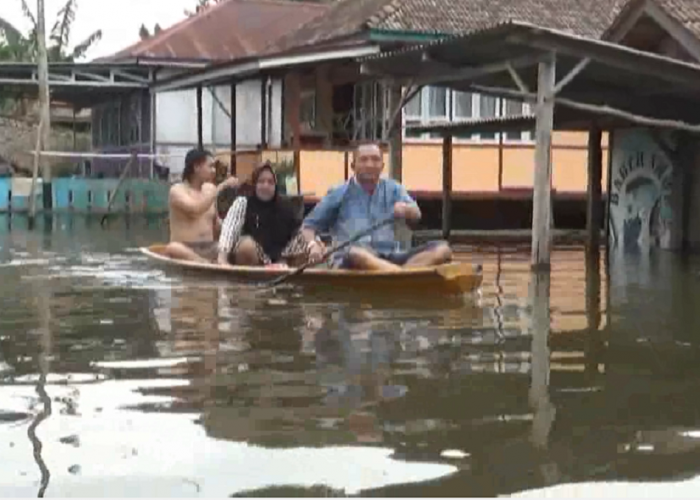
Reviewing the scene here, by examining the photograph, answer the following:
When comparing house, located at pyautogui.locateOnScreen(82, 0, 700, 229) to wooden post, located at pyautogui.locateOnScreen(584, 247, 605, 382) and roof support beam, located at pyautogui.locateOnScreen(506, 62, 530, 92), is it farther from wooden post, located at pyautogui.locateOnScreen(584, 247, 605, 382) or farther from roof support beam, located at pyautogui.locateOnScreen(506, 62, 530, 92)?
wooden post, located at pyautogui.locateOnScreen(584, 247, 605, 382)

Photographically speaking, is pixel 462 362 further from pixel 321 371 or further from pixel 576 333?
pixel 576 333

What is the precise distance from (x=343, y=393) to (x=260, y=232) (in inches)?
245

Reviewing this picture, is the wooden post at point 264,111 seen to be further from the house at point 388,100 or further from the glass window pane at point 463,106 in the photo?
the glass window pane at point 463,106

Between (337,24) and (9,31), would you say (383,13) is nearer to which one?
(337,24)

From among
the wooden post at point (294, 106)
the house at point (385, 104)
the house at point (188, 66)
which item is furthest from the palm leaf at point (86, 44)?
the wooden post at point (294, 106)

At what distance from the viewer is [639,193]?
62.3 feet

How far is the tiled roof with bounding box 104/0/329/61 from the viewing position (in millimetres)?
33906

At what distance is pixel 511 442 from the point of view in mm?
5113

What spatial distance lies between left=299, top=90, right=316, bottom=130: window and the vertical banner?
9.57 meters

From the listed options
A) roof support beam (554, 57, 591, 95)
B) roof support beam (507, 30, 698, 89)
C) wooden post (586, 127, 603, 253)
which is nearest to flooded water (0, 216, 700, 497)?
roof support beam (554, 57, 591, 95)

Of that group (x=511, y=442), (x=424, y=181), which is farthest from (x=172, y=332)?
(x=424, y=181)

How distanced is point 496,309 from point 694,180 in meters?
8.59

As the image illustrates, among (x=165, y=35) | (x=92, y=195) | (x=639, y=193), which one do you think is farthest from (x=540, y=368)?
(x=165, y=35)

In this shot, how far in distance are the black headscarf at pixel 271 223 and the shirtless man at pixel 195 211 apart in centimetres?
63
